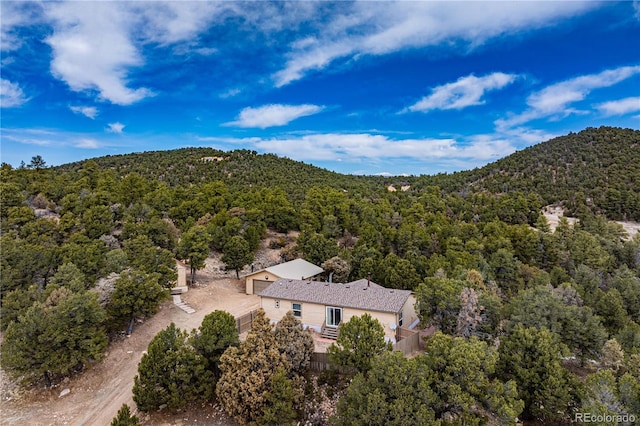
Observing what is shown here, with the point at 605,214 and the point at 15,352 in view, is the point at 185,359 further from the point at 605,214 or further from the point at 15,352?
the point at 605,214

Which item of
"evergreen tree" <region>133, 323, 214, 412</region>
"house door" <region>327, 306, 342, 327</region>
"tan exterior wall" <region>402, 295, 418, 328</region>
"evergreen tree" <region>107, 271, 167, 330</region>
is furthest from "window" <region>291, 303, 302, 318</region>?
"evergreen tree" <region>107, 271, 167, 330</region>

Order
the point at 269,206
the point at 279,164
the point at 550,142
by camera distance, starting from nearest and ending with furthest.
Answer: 1. the point at 269,206
2. the point at 279,164
3. the point at 550,142

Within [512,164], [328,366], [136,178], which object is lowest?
[328,366]

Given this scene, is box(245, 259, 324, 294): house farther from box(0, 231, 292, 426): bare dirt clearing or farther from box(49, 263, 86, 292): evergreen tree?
box(49, 263, 86, 292): evergreen tree

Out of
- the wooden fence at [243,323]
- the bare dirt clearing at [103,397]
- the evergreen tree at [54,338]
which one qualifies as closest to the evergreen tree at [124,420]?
the bare dirt clearing at [103,397]

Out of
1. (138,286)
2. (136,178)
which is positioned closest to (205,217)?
(136,178)

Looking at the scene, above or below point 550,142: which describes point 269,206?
below

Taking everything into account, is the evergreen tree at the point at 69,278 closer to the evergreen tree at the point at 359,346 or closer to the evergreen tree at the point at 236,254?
the evergreen tree at the point at 236,254
